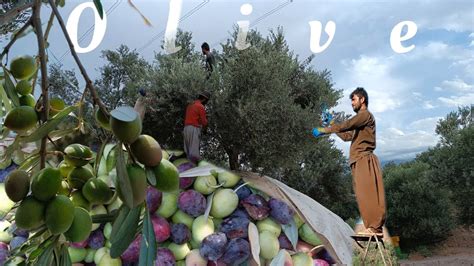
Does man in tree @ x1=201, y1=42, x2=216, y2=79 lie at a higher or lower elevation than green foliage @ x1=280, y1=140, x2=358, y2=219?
higher

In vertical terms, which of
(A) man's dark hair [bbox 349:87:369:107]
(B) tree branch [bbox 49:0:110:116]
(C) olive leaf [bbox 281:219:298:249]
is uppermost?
(A) man's dark hair [bbox 349:87:369:107]

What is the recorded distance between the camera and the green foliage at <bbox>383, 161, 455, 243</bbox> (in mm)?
6512

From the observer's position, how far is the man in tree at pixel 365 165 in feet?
9.80

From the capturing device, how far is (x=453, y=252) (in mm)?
6266

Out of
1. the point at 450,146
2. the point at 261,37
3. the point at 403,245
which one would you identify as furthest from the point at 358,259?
the point at 450,146

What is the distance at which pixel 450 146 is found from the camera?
6977 millimetres

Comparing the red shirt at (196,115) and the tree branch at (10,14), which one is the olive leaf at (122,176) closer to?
the tree branch at (10,14)

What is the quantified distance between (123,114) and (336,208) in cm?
619

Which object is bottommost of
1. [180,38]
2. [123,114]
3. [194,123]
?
[194,123]

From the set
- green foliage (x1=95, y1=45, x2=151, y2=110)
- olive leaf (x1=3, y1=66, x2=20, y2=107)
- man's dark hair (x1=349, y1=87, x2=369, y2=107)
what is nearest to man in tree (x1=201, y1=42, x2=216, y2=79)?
green foliage (x1=95, y1=45, x2=151, y2=110)

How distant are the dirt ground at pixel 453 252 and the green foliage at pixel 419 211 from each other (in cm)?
20

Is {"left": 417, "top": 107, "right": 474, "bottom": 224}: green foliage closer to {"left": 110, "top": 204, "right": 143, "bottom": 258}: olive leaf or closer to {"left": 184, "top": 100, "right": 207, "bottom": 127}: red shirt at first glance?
{"left": 184, "top": 100, "right": 207, "bottom": 127}: red shirt

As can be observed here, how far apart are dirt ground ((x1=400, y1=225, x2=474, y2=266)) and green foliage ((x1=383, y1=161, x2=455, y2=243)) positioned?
0.65ft

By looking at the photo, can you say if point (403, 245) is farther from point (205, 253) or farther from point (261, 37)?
point (205, 253)
